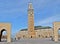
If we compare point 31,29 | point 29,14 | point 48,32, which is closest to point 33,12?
point 29,14

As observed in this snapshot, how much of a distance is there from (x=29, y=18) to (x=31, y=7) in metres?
2.99

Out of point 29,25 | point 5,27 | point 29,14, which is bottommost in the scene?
point 5,27

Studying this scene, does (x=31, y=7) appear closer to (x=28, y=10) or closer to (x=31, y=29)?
(x=28, y=10)

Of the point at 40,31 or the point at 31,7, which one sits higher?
the point at 31,7

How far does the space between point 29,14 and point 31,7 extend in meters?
2.03

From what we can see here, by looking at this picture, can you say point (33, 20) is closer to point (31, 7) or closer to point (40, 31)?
point (31, 7)

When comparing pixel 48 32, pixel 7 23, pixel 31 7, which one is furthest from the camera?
pixel 48 32

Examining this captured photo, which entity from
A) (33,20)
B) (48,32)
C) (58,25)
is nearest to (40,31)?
(48,32)

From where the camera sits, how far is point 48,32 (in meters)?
53.4

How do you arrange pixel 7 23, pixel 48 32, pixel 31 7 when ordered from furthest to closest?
pixel 48 32, pixel 31 7, pixel 7 23

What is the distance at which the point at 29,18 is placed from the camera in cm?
4247

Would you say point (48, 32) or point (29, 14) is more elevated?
point (29, 14)

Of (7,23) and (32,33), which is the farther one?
(32,33)

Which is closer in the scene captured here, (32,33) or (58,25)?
(58,25)
